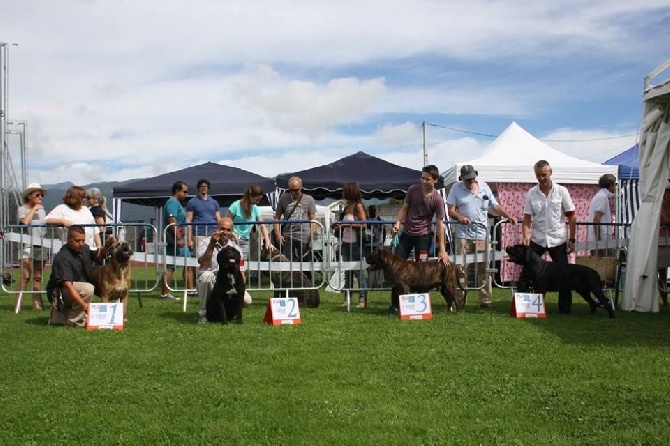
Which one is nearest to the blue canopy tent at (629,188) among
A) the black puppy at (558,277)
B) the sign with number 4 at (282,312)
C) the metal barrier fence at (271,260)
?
the black puppy at (558,277)

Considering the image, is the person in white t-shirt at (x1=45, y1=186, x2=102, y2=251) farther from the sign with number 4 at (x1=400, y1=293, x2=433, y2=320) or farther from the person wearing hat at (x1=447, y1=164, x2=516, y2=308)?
the person wearing hat at (x1=447, y1=164, x2=516, y2=308)

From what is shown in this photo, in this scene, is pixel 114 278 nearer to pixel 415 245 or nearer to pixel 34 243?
pixel 34 243

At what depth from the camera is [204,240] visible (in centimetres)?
816

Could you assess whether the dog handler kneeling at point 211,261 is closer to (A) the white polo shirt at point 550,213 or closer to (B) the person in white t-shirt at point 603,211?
(A) the white polo shirt at point 550,213

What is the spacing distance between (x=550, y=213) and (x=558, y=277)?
729 mm

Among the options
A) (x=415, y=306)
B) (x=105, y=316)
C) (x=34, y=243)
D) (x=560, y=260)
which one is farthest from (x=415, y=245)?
(x=34, y=243)

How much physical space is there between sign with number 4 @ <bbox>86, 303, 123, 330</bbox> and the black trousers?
4271mm

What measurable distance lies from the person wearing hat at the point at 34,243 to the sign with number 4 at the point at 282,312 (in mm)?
3008

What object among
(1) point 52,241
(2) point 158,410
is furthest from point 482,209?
(2) point 158,410

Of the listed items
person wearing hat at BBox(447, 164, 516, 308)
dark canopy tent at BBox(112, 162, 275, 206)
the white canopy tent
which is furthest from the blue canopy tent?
dark canopy tent at BBox(112, 162, 275, 206)

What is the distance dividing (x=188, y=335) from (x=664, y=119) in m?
5.55

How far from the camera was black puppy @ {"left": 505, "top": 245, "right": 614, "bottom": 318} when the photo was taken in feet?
25.0

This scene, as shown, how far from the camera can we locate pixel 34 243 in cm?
850

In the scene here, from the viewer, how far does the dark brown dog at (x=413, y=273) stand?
7.69 meters
